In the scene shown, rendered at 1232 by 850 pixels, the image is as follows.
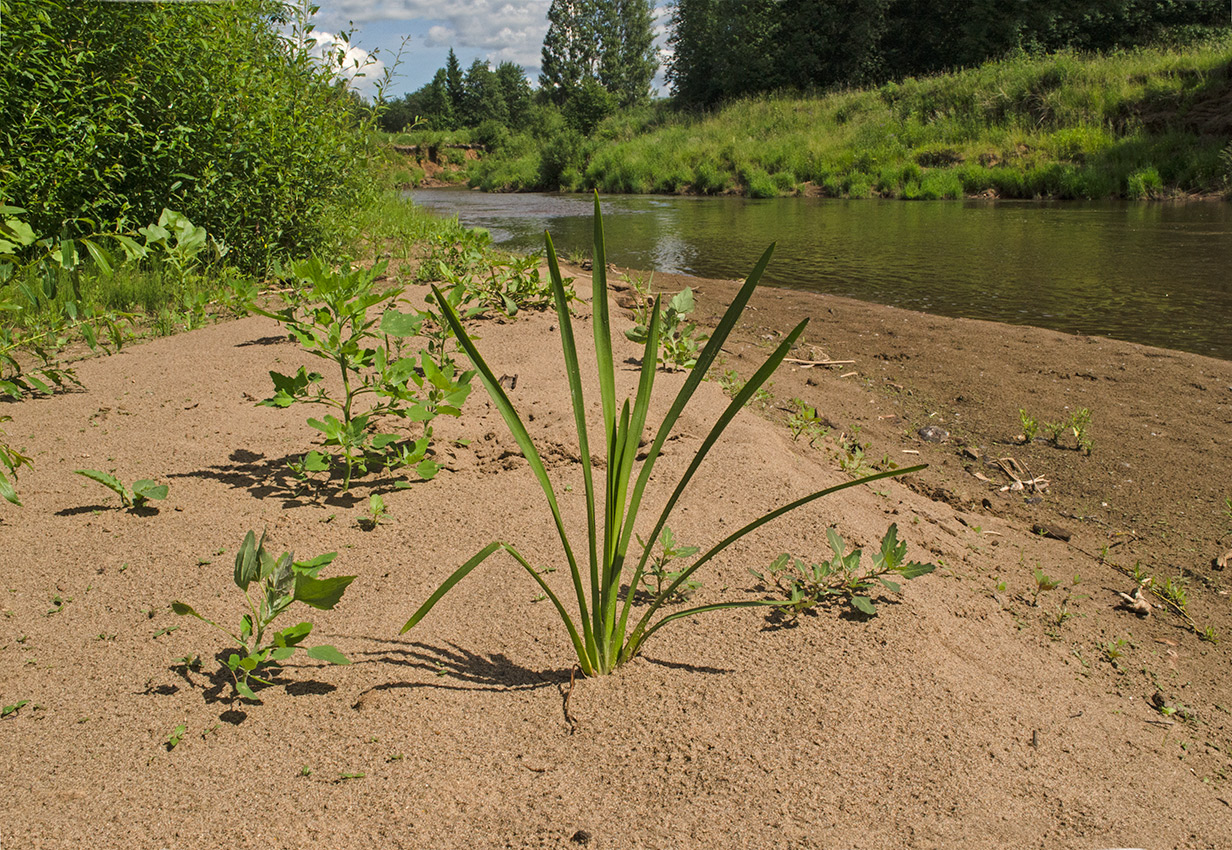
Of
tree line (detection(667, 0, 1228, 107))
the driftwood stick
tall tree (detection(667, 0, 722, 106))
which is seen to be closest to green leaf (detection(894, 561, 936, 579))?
the driftwood stick

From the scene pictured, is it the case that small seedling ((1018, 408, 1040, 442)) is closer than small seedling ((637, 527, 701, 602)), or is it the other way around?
small seedling ((637, 527, 701, 602))

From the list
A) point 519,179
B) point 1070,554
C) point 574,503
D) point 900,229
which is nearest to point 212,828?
point 574,503

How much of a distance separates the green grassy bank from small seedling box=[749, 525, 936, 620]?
48.8 ft

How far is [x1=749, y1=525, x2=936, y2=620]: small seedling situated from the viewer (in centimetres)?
166

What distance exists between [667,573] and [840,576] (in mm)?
405

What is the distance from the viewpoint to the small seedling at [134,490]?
74.4 inches

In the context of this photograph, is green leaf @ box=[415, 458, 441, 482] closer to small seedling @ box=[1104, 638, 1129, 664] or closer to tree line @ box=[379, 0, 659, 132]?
small seedling @ box=[1104, 638, 1129, 664]

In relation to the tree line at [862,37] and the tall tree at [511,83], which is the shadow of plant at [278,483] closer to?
the tree line at [862,37]

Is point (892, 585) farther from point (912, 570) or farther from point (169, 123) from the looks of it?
point (169, 123)

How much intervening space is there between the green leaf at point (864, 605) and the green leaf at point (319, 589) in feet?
3.30

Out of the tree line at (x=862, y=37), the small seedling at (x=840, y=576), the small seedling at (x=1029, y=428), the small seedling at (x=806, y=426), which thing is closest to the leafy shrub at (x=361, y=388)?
the small seedling at (x=840, y=576)

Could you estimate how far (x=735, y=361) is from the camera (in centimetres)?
420

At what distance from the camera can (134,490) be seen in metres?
1.88

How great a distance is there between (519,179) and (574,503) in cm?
2640
